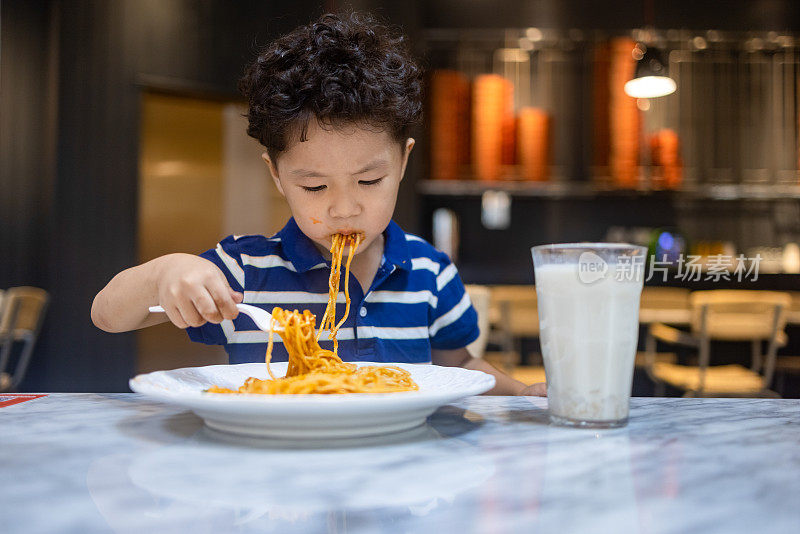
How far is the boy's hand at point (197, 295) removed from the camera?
0.80 meters

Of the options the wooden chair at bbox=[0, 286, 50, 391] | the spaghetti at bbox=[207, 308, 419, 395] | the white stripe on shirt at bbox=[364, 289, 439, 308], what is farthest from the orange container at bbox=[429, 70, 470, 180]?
the spaghetti at bbox=[207, 308, 419, 395]

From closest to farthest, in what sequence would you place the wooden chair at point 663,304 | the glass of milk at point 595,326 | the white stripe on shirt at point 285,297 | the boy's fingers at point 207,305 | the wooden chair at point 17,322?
the glass of milk at point 595,326
the boy's fingers at point 207,305
the white stripe on shirt at point 285,297
the wooden chair at point 17,322
the wooden chair at point 663,304

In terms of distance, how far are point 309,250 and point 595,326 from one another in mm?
696

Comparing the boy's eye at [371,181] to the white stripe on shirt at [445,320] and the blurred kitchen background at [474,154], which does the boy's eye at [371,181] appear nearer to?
the white stripe on shirt at [445,320]

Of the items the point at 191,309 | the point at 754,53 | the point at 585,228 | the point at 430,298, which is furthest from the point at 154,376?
the point at 754,53

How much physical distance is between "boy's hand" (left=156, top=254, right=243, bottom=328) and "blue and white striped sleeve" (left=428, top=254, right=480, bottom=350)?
0.63m

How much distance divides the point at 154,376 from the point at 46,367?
3976 mm

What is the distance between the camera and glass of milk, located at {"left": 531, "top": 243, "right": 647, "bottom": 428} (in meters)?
0.70

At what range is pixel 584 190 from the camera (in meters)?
5.16

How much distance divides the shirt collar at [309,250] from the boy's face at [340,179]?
0.43 feet

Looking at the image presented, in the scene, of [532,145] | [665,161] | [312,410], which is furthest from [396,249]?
[665,161]

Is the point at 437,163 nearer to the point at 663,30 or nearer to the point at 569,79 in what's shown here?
the point at 569,79

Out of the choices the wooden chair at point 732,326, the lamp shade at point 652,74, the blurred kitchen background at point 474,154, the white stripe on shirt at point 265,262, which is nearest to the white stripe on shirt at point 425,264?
the white stripe on shirt at point 265,262

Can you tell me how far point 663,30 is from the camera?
535 centimetres
